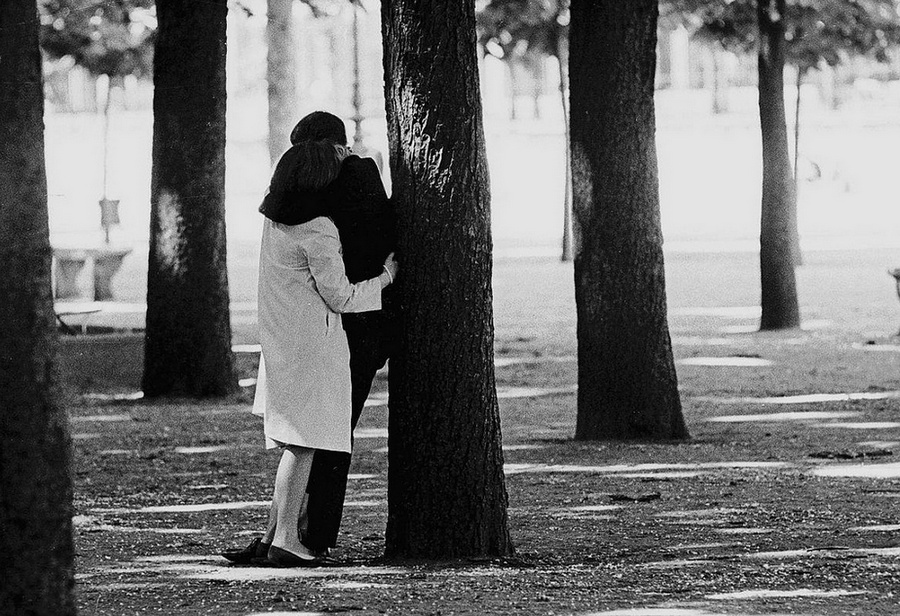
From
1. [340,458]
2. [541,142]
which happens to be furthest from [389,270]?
[541,142]

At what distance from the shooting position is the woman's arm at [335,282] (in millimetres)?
6980

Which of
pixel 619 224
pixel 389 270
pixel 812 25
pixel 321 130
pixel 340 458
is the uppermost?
pixel 812 25

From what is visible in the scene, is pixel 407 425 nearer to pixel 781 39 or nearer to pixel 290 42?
pixel 781 39

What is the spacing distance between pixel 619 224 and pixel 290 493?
16.0ft

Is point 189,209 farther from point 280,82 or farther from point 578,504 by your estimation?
point 280,82

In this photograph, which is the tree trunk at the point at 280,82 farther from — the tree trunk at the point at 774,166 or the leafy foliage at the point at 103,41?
the tree trunk at the point at 774,166

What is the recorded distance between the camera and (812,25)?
21.4 metres

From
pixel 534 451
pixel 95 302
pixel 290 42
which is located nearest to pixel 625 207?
pixel 534 451

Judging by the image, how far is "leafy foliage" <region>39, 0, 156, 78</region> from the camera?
2519 centimetres

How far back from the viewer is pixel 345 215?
279 inches

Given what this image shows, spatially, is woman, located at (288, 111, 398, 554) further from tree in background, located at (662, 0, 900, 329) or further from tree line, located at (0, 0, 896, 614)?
tree in background, located at (662, 0, 900, 329)

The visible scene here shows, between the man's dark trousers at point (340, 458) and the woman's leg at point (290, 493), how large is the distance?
0.31ft

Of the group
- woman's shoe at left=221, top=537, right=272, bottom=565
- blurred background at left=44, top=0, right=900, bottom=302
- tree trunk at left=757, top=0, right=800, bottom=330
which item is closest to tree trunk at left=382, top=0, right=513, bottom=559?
woman's shoe at left=221, top=537, right=272, bottom=565

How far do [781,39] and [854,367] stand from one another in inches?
190
